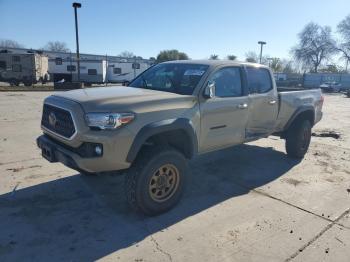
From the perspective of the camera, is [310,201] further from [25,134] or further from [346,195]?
[25,134]

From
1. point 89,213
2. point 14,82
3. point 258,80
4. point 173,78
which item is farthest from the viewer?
point 14,82

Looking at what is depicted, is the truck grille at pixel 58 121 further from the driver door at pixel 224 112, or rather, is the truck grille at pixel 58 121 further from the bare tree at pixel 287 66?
the bare tree at pixel 287 66

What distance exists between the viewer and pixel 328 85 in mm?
43812

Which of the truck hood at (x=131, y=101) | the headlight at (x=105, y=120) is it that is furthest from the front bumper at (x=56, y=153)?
the truck hood at (x=131, y=101)

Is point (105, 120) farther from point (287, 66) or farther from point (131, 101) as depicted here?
point (287, 66)

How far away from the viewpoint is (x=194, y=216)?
4172mm

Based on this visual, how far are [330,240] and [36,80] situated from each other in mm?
35419

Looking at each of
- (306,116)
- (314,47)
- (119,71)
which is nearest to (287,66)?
(314,47)

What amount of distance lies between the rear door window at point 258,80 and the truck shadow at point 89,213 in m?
1.46

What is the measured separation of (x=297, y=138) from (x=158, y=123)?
391 cm

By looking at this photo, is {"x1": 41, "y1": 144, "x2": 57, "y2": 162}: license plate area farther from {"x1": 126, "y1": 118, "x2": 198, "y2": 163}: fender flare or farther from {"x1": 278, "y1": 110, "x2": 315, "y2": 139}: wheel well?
{"x1": 278, "y1": 110, "x2": 315, "y2": 139}: wheel well

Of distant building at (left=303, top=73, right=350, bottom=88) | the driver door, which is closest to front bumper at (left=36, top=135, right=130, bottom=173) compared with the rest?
the driver door

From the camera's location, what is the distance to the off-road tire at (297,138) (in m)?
6.75

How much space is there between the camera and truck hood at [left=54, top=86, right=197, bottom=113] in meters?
3.68
